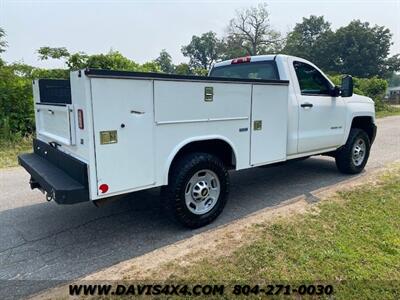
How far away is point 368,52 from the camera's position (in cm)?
4984

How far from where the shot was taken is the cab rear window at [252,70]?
195 inches

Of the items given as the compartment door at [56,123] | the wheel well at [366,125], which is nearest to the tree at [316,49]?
the wheel well at [366,125]

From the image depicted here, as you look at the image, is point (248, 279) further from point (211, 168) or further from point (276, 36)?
point (276, 36)

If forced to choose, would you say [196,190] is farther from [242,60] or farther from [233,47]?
[233,47]

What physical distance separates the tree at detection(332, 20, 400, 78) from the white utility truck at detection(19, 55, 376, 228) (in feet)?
170

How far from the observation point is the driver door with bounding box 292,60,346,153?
5051mm

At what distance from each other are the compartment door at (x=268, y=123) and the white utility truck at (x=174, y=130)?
14mm

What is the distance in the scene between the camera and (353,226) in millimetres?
3865

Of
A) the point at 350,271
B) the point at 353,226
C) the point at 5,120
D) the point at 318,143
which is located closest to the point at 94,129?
the point at 350,271

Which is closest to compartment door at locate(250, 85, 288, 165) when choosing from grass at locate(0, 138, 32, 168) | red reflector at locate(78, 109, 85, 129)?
red reflector at locate(78, 109, 85, 129)

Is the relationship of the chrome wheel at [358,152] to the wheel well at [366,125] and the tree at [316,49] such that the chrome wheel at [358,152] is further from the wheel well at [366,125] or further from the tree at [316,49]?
the tree at [316,49]

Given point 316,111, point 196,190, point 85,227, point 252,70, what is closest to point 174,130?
point 196,190

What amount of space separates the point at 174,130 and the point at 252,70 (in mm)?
2298

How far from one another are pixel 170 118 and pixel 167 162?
472 millimetres
